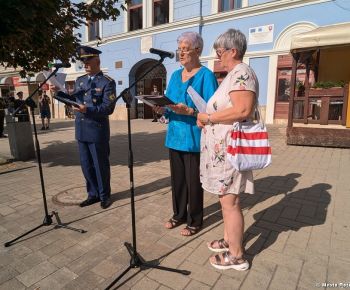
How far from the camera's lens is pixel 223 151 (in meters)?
2.09

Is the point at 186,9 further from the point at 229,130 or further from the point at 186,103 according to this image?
the point at 229,130

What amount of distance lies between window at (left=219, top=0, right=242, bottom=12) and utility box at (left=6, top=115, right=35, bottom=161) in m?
9.99

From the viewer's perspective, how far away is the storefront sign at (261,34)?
1118 cm

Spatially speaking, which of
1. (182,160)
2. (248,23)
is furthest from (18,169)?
(248,23)

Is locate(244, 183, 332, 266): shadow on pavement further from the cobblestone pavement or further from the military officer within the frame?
the military officer

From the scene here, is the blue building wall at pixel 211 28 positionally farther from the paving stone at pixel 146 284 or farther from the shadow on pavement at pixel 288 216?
the paving stone at pixel 146 284

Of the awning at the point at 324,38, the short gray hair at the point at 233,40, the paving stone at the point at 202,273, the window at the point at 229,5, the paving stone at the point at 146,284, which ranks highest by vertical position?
the window at the point at 229,5

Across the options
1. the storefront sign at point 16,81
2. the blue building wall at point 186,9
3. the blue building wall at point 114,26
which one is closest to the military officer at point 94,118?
the blue building wall at point 186,9

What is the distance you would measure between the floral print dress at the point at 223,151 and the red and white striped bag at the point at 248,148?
92mm

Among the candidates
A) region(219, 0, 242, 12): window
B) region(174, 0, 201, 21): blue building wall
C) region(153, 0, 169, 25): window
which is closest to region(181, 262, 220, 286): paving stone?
region(219, 0, 242, 12): window

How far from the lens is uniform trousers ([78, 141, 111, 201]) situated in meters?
3.45

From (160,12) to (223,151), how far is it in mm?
14699

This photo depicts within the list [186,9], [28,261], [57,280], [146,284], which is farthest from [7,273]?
[186,9]

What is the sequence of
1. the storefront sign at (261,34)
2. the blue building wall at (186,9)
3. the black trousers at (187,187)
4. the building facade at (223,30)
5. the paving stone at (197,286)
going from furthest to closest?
the blue building wall at (186,9), the storefront sign at (261,34), the building facade at (223,30), the black trousers at (187,187), the paving stone at (197,286)
